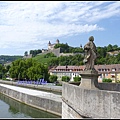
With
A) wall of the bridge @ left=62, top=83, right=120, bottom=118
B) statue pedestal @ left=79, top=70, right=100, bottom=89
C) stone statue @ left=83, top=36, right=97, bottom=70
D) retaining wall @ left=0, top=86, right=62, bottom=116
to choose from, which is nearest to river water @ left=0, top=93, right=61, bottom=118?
retaining wall @ left=0, top=86, right=62, bottom=116

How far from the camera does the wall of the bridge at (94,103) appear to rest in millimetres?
7633

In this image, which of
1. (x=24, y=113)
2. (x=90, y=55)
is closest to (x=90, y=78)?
(x=90, y=55)

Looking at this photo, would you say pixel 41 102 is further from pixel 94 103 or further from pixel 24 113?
pixel 94 103

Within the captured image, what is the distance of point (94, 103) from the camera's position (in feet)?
28.0

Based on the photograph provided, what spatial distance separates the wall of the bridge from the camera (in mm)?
7633

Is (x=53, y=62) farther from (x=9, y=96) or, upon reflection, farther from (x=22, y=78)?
(x=9, y=96)

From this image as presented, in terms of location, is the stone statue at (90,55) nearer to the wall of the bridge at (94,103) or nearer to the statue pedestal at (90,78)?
the statue pedestal at (90,78)

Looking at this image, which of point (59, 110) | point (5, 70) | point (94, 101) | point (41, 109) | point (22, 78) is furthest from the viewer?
point (5, 70)

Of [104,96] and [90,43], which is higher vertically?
[90,43]

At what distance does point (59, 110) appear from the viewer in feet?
71.7

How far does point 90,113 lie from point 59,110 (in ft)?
44.1

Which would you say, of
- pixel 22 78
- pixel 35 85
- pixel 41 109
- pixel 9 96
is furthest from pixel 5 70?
pixel 41 109

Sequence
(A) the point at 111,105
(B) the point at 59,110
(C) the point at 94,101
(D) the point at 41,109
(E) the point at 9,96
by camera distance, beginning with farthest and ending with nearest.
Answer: (E) the point at 9,96 → (D) the point at 41,109 → (B) the point at 59,110 → (C) the point at 94,101 → (A) the point at 111,105

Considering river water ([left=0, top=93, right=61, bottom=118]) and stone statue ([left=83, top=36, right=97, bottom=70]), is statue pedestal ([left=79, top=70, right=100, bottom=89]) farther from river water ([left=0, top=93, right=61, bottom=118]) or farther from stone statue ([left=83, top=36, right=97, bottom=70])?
river water ([left=0, top=93, right=61, bottom=118])
